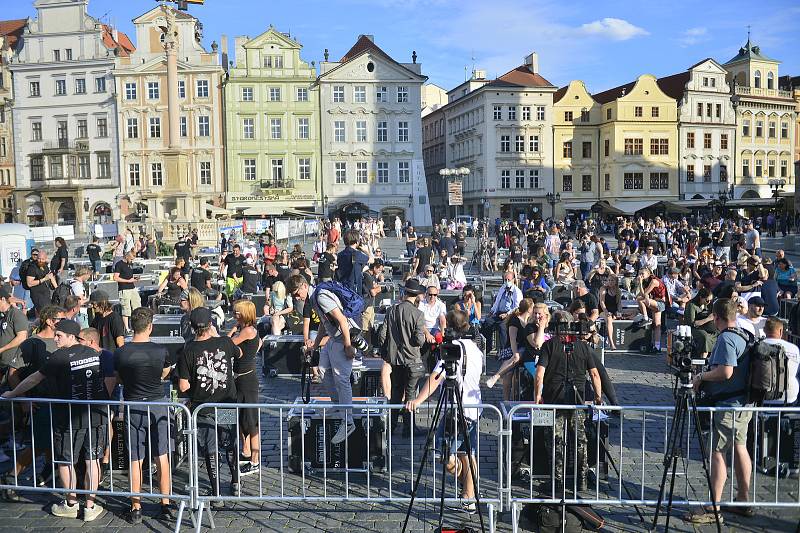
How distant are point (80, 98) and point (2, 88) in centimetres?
765

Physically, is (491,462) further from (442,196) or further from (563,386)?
(442,196)

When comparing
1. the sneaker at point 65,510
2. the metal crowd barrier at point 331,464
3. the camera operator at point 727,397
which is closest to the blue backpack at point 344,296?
the metal crowd barrier at point 331,464

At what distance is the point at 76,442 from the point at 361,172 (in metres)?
55.5

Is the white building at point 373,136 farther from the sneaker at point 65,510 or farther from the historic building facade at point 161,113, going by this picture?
the sneaker at point 65,510

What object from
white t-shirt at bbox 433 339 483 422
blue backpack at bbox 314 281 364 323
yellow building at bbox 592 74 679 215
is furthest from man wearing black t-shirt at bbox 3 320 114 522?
yellow building at bbox 592 74 679 215

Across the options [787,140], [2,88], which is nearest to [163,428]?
[2,88]

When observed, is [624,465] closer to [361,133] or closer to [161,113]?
[361,133]

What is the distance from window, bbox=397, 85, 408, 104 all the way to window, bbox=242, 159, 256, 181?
12.5 m

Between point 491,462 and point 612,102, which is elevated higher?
point 612,102

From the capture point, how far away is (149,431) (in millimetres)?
6707

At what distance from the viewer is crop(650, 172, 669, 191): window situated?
2586 inches

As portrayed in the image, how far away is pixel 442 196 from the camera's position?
241 feet

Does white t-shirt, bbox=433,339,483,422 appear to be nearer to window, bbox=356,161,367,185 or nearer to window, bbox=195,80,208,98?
window, bbox=356,161,367,185

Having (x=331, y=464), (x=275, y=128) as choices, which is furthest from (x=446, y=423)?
(x=275, y=128)
